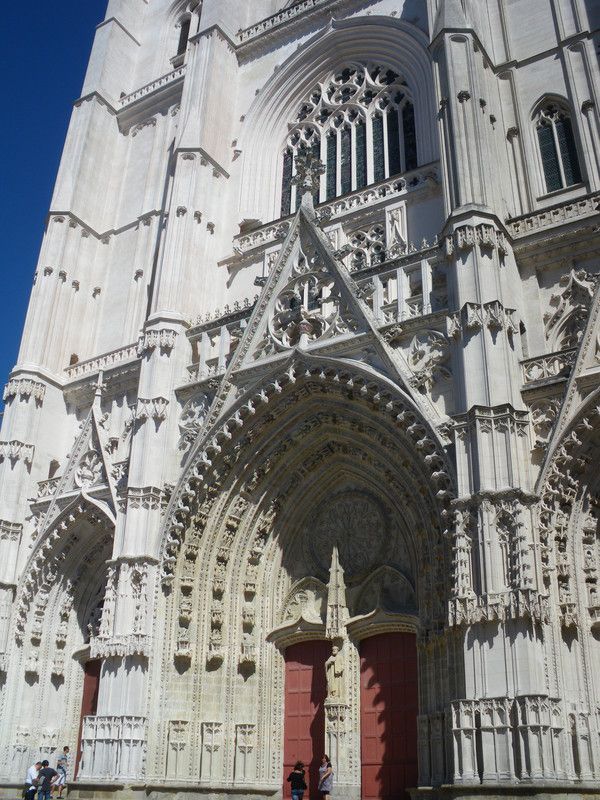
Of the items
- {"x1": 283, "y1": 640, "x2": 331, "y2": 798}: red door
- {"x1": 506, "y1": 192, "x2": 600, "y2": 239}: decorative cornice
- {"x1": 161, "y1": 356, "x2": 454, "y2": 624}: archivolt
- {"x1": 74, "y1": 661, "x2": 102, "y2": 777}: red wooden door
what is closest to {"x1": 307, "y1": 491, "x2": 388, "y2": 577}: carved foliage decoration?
{"x1": 161, "y1": 356, "x2": 454, "y2": 624}: archivolt

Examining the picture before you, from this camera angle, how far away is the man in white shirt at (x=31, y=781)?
50.7ft

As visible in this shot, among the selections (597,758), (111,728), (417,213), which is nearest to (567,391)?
(597,758)

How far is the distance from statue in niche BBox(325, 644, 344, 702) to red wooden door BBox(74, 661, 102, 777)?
18.6 feet

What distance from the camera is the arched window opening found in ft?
57.1

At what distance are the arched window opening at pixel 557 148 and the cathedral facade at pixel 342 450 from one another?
0.07 m

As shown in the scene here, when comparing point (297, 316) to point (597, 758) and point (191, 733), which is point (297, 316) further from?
point (597, 758)

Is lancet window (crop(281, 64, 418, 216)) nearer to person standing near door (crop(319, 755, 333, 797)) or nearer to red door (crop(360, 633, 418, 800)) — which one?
red door (crop(360, 633, 418, 800))

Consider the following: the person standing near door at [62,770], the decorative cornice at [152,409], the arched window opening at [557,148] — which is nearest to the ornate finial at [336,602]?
the decorative cornice at [152,409]

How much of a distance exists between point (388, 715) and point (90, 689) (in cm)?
717

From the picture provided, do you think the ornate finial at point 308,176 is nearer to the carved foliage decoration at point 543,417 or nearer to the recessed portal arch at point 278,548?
the recessed portal arch at point 278,548

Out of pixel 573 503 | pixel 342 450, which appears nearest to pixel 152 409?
pixel 342 450

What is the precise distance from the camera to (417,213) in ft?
62.4

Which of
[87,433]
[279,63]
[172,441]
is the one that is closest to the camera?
[172,441]

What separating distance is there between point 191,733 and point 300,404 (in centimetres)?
655
